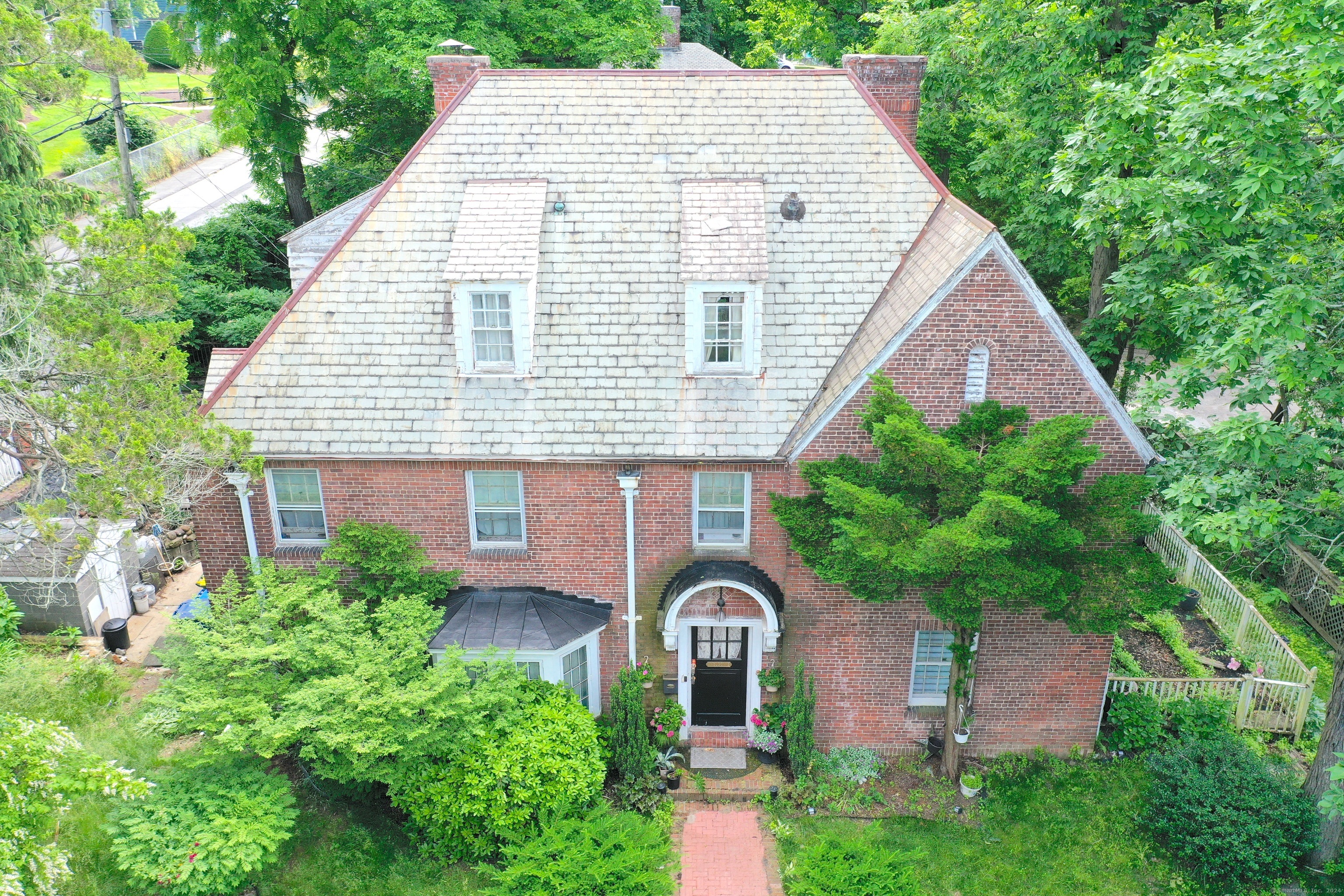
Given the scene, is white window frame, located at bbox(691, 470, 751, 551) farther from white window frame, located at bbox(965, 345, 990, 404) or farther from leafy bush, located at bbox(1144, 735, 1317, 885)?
leafy bush, located at bbox(1144, 735, 1317, 885)

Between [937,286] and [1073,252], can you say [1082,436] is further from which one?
[1073,252]

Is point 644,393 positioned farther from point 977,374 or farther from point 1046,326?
point 1046,326

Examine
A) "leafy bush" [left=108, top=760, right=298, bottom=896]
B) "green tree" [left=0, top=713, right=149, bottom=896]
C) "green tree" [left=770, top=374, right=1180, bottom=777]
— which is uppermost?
"green tree" [left=770, top=374, right=1180, bottom=777]

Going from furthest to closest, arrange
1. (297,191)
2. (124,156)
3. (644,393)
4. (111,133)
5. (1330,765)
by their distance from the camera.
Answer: (111,133)
(297,191)
(124,156)
(644,393)
(1330,765)

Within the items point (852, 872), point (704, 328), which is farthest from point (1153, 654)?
point (704, 328)

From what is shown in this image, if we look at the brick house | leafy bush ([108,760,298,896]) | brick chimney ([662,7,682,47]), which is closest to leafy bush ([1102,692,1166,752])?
the brick house

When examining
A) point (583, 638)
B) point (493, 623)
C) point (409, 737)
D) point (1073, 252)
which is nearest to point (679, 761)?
point (583, 638)
